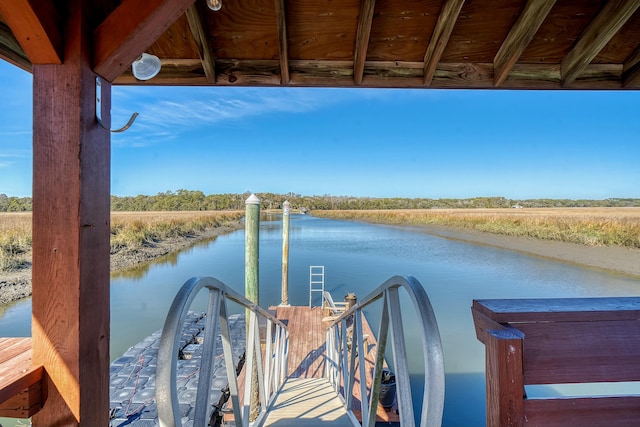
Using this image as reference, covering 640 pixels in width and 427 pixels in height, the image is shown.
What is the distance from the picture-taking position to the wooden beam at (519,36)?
4.87ft

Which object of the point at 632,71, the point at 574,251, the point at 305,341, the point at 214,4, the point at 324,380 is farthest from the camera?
the point at 574,251

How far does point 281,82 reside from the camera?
1.85 m

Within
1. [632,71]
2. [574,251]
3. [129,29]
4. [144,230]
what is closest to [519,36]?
[632,71]

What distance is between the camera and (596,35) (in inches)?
62.7

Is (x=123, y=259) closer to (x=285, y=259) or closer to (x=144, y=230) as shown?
(x=144, y=230)

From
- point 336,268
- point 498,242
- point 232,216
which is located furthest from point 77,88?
point 232,216

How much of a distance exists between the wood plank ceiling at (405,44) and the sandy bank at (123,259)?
25.8 ft

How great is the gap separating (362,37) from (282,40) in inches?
16.4

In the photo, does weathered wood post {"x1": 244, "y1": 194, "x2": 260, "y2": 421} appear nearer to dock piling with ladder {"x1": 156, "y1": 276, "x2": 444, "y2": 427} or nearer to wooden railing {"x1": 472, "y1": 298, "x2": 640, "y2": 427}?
dock piling with ladder {"x1": 156, "y1": 276, "x2": 444, "y2": 427}

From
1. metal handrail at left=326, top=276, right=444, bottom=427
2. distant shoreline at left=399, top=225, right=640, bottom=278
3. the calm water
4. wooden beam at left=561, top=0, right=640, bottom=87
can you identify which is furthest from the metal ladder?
distant shoreline at left=399, top=225, right=640, bottom=278

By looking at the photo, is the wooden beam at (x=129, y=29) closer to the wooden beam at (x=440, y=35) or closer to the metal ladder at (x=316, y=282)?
the wooden beam at (x=440, y=35)

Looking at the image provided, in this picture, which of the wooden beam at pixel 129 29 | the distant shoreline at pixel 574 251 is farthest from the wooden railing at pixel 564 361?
the distant shoreline at pixel 574 251

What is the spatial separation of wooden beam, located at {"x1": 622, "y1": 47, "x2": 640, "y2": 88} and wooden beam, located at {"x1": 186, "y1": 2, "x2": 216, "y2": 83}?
2.35 m

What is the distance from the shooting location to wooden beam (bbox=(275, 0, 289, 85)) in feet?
4.91
